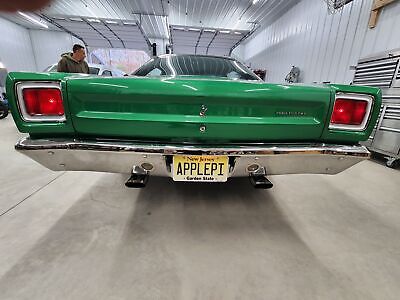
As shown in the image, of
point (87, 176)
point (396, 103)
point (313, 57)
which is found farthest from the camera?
point (313, 57)

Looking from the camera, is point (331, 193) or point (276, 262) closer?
point (276, 262)

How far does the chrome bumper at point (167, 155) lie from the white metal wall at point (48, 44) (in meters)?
14.1

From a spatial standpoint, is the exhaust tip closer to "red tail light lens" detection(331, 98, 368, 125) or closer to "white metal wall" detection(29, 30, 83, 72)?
"red tail light lens" detection(331, 98, 368, 125)

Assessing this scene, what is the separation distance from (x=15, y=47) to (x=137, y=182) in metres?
14.2

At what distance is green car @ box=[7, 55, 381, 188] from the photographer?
116cm

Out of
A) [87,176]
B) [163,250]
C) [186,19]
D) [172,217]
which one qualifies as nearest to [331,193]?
[172,217]

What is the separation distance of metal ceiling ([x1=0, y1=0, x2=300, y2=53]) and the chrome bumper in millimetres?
6340

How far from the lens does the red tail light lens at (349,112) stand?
1.29 metres

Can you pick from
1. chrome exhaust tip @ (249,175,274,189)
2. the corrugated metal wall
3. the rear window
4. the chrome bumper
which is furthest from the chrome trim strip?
the corrugated metal wall

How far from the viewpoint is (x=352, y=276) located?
3.74 ft

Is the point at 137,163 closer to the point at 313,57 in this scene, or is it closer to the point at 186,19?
the point at 313,57

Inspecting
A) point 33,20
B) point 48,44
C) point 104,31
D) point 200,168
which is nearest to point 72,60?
point 200,168

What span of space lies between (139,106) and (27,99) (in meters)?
0.60

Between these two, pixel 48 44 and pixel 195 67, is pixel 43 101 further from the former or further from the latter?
pixel 48 44
